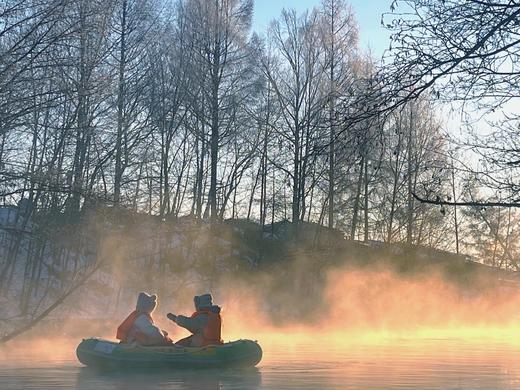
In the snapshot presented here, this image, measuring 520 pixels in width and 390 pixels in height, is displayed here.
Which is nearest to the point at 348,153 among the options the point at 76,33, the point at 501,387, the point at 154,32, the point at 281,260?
the point at 501,387

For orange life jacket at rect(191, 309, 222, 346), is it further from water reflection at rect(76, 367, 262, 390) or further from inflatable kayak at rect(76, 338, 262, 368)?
water reflection at rect(76, 367, 262, 390)

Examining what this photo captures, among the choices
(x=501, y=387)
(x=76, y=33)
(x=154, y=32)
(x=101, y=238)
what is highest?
(x=154, y=32)

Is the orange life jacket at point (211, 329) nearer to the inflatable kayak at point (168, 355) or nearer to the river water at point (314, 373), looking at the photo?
the inflatable kayak at point (168, 355)

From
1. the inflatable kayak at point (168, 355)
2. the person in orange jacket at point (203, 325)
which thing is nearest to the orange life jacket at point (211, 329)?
the person in orange jacket at point (203, 325)

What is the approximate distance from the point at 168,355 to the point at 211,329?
3.52ft

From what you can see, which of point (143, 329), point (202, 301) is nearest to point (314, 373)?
point (202, 301)

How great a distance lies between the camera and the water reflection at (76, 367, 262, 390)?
42.9 feet

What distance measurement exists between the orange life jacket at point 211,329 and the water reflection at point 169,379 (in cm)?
69

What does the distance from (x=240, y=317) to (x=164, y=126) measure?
8.74 metres

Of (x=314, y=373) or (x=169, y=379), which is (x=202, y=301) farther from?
(x=314, y=373)

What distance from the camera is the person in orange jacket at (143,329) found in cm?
1566

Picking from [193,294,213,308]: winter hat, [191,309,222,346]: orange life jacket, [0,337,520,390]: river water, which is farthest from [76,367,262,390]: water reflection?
[193,294,213,308]: winter hat

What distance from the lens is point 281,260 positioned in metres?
38.0

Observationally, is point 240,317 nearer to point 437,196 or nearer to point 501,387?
point 501,387
